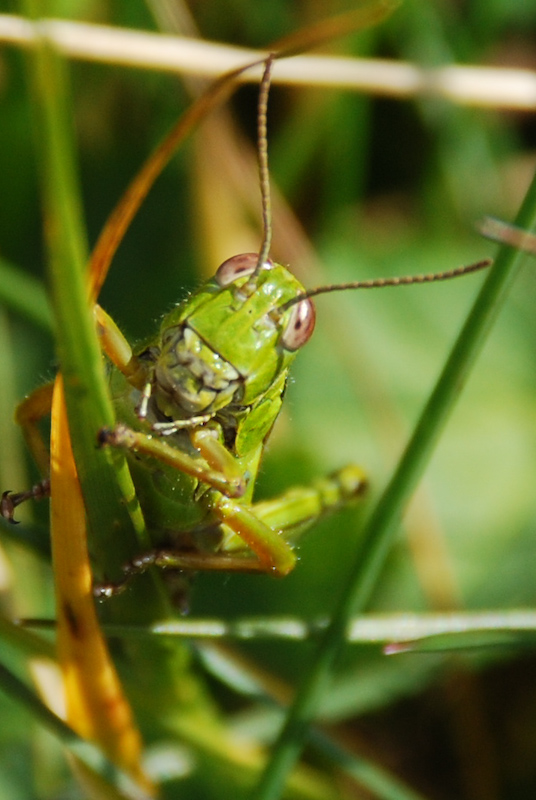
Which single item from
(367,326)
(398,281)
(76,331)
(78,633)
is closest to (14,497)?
(78,633)

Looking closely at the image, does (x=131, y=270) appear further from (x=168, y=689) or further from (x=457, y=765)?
(x=457, y=765)

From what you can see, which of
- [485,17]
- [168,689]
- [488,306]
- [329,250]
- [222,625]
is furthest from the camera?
[485,17]

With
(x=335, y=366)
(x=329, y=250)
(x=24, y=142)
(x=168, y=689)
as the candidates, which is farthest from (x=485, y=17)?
(x=168, y=689)

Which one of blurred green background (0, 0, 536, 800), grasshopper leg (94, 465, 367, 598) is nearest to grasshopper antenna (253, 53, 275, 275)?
grasshopper leg (94, 465, 367, 598)

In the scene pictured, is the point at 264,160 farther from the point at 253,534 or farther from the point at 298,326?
the point at 253,534

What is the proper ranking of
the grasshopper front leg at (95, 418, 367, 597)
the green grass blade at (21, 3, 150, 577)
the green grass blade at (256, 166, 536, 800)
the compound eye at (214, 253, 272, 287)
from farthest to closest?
the compound eye at (214, 253, 272, 287) → the grasshopper front leg at (95, 418, 367, 597) → the green grass blade at (256, 166, 536, 800) → the green grass blade at (21, 3, 150, 577)

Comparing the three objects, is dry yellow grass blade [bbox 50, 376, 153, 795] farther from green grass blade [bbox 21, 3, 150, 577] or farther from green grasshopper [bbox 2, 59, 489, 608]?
green grasshopper [bbox 2, 59, 489, 608]

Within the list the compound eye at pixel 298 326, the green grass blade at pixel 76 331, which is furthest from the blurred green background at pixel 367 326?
the green grass blade at pixel 76 331
